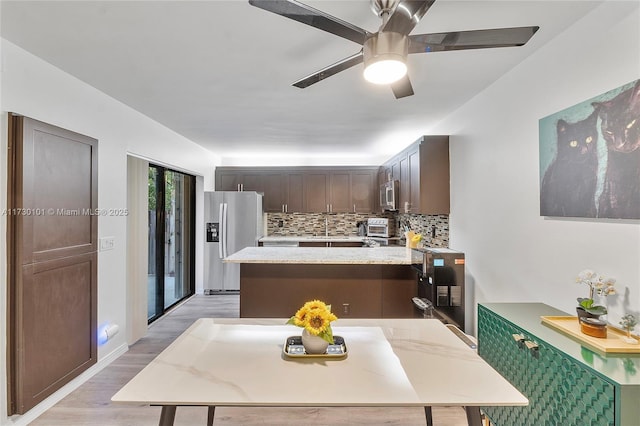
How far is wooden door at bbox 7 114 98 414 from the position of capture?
195 centimetres

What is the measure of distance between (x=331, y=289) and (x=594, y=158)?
2.27 meters

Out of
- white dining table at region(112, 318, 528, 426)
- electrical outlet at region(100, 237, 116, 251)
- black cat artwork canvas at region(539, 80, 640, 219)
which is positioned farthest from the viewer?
electrical outlet at region(100, 237, 116, 251)

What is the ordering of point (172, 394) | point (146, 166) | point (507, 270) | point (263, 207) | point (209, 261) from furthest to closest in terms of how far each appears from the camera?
point (263, 207) < point (209, 261) < point (146, 166) < point (507, 270) < point (172, 394)

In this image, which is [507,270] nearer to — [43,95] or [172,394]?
[172,394]

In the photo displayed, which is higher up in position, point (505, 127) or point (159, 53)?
point (159, 53)

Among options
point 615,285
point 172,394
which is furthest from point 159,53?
point 615,285

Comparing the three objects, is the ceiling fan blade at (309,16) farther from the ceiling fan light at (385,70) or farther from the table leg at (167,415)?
the table leg at (167,415)

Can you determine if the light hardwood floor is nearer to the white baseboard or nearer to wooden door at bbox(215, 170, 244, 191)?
the white baseboard

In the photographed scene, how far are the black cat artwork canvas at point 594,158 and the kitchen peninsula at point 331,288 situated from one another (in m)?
1.51

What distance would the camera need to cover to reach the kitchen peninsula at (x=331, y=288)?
3127 mm

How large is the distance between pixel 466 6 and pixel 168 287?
4793 mm

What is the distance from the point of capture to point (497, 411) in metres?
1.78

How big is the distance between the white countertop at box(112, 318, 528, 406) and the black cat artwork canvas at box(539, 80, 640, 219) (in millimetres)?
1033

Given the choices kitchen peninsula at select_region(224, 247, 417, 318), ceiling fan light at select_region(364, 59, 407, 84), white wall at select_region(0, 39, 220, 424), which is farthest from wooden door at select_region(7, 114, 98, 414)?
ceiling fan light at select_region(364, 59, 407, 84)
